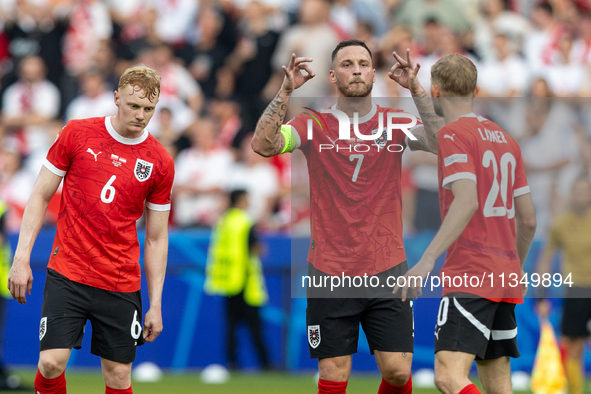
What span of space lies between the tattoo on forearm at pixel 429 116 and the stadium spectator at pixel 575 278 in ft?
10.5

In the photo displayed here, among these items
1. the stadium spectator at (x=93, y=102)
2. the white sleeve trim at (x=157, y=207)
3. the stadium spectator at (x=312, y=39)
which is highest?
the stadium spectator at (x=312, y=39)

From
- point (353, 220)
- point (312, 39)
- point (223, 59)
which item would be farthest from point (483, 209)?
point (223, 59)

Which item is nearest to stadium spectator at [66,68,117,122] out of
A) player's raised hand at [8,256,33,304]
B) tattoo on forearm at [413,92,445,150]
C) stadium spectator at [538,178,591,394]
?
stadium spectator at [538,178,591,394]

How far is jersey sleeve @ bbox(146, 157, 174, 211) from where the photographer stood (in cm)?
545

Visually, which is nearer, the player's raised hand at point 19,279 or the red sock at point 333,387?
the player's raised hand at point 19,279

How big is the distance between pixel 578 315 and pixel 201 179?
589 cm

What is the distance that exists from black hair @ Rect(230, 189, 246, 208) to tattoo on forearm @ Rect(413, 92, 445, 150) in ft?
19.4

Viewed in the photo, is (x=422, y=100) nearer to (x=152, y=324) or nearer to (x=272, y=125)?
(x=272, y=125)

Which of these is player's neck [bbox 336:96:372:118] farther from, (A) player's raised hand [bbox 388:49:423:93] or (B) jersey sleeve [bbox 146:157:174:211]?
(B) jersey sleeve [bbox 146:157:174:211]

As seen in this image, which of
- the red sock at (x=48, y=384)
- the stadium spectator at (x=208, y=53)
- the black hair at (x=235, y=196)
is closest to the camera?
the red sock at (x=48, y=384)

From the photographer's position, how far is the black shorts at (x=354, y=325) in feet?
17.6

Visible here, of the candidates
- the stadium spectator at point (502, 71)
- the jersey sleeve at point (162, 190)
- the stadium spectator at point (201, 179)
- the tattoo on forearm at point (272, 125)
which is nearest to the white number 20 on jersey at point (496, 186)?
the tattoo on forearm at point (272, 125)

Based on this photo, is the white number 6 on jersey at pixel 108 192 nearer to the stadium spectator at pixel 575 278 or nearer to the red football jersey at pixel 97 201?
the red football jersey at pixel 97 201

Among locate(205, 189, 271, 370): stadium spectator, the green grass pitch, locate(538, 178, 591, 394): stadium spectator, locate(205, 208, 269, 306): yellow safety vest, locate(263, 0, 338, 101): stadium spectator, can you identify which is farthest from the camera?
locate(263, 0, 338, 101): stadium spectator
